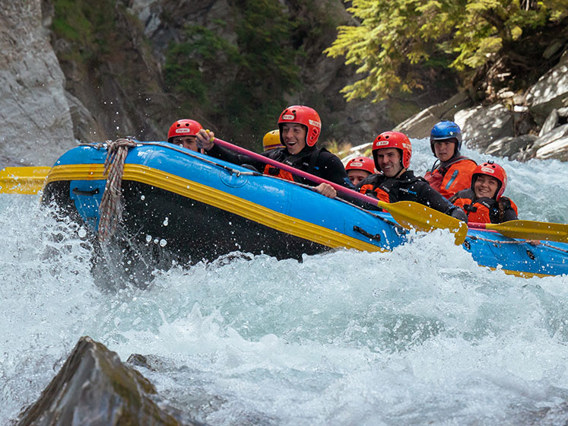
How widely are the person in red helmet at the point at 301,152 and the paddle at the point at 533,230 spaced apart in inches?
54.3

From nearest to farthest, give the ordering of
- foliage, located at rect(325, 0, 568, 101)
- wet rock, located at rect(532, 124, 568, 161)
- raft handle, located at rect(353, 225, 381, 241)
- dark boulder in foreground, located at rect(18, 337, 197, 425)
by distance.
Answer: dark boulder in foreground, located at rect(18, 337, 197, 425)
raft handle, located at rect(353, 225, 381, 241)
wet rock, located at rect(532, 124, 568, 161)
foliage, located at rect(325, 0, 568, 101)

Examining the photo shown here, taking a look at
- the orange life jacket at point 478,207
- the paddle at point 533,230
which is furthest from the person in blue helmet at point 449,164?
the paddle at point 533,230

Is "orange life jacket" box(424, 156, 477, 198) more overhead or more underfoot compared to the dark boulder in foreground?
more overhead

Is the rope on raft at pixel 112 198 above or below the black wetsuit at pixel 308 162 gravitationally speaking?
below

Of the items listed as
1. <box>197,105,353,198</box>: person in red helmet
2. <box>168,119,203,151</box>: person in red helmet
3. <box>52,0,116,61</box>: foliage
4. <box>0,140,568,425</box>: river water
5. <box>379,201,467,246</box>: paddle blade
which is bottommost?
<box>0,140,568,425</box>: river water

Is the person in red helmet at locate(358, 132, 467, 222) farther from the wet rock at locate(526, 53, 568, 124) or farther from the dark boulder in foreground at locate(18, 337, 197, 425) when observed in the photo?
the wet rock at locate(526, 53, 568, 124)

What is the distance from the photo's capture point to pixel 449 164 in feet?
20.3

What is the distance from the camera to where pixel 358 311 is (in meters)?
3.28

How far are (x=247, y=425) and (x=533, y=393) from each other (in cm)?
113

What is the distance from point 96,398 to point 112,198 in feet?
7.74

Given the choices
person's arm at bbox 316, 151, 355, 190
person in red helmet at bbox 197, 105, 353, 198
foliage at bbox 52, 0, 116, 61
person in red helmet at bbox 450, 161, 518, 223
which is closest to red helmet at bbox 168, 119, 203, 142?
person in red helmet at bbox 197, 105, 353, 198

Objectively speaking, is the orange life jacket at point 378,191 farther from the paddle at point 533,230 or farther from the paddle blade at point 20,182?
the paddle blade at point 20,182

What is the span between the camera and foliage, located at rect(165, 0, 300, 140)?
1759 cm

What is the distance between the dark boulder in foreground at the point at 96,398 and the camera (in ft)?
5.50
